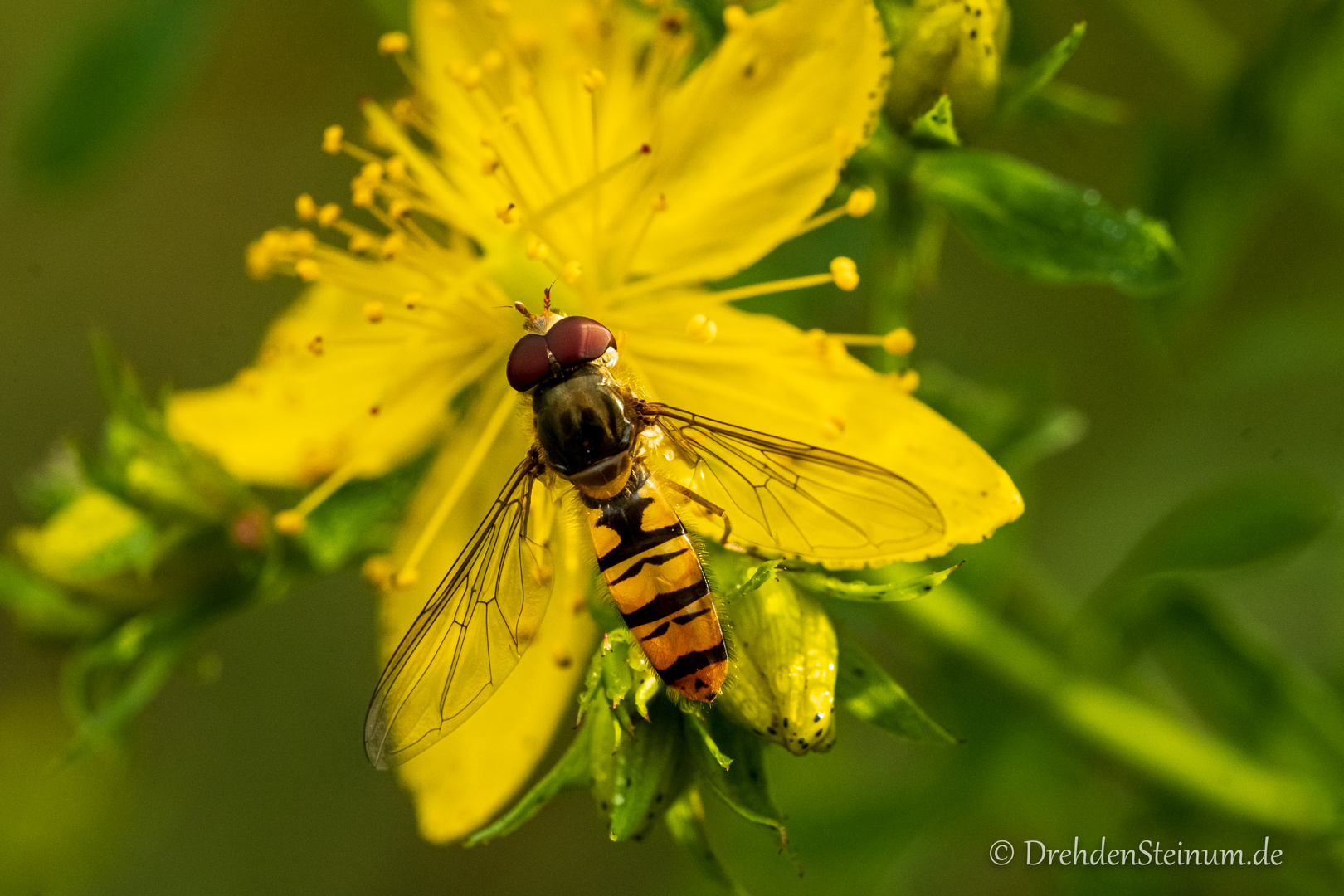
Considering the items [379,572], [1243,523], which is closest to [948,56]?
[1243,523]

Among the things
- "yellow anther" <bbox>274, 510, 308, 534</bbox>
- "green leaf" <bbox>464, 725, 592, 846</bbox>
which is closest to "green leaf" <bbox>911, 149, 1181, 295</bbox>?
"green leaf" <bbox>464, 725, 592, 846</bbox>

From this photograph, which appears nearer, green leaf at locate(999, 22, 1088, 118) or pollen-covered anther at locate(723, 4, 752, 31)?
green leaf at locate(999, 22, 1088, 118)

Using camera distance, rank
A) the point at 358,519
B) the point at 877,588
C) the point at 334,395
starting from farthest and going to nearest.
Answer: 1. the point at 334,395
2. the point at 358,519
3. the point at 877,588

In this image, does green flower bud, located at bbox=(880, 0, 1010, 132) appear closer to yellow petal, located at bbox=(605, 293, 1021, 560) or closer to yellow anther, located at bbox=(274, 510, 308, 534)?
yellow petal, located at bbox=(605, 293, 1021, 560)

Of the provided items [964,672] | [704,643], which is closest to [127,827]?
[964,672]

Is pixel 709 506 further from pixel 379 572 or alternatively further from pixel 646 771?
pixel 379 572

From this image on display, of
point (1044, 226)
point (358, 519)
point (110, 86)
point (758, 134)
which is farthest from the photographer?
point (110, 86)
